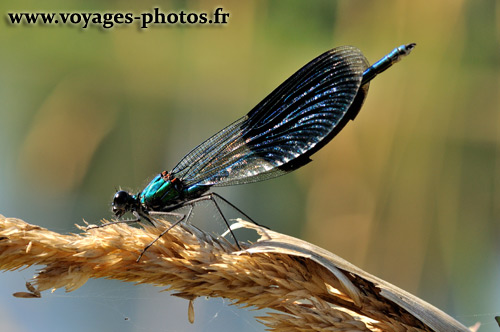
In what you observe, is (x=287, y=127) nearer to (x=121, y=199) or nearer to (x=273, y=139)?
(x=273, y=139)

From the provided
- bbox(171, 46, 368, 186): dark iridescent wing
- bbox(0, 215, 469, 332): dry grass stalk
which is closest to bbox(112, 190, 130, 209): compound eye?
bbox(171, 46, 368, 186): dark iridescent wing

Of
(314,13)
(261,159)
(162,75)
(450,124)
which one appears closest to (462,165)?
(450,124)

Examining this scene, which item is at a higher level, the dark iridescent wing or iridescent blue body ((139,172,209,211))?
the dark iridescent wing

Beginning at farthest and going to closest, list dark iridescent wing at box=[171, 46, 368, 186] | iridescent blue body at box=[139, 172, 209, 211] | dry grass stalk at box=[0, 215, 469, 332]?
iridescent blue body at box=[139, 172, 209, 211] < dark iridescent wing at box=[171, 46, 368, 186] < dry grass stalk at box=[0, 215, 469, 332]

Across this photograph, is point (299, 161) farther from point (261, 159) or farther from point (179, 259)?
point (179, 259)

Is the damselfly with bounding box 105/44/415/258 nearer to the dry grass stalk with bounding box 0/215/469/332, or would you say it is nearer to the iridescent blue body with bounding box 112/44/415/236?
the iridescent blue body with bounding box 112/44/415/236

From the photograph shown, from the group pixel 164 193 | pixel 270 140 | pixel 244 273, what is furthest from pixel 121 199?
pixel 244 273

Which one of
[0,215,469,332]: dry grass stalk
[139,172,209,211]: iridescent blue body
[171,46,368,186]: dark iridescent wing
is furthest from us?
[139,172,209,211]: iridescent blue body

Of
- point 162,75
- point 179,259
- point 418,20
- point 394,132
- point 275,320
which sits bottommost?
point 275,320
